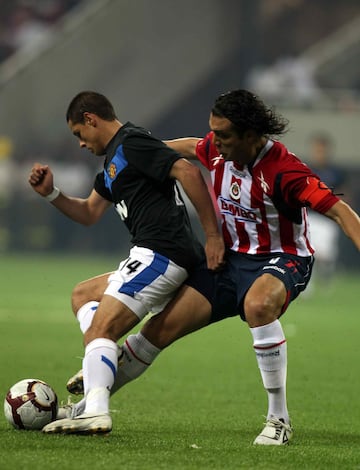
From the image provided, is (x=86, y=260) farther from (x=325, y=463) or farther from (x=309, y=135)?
(x=325, y=463)

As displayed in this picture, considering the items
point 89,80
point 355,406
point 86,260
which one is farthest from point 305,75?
point 355,406

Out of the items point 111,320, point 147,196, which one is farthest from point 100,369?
point 147,196

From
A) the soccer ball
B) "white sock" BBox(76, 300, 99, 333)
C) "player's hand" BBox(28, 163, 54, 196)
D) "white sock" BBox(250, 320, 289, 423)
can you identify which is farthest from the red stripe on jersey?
the soccer ball

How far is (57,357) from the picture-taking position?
9250 mm

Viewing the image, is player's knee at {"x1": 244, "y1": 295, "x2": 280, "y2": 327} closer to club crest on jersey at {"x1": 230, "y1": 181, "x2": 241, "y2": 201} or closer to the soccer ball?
club crest on jersey at {"x1": 230, "y1": 181, "x2": 241, "y2": 201}

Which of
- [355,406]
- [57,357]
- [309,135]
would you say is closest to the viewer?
[355,406]

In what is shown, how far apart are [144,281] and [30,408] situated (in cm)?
90

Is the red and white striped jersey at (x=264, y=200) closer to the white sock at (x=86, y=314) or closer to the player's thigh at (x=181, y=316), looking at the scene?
the player's thigh at (x=181, y=316)

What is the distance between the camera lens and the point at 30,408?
5832 mm

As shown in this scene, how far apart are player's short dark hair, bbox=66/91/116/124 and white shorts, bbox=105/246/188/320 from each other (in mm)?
750

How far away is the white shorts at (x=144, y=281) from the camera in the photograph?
228 inches

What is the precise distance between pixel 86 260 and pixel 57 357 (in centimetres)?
1183

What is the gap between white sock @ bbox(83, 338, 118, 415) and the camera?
5.57 m

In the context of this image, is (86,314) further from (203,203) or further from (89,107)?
(89,107)
